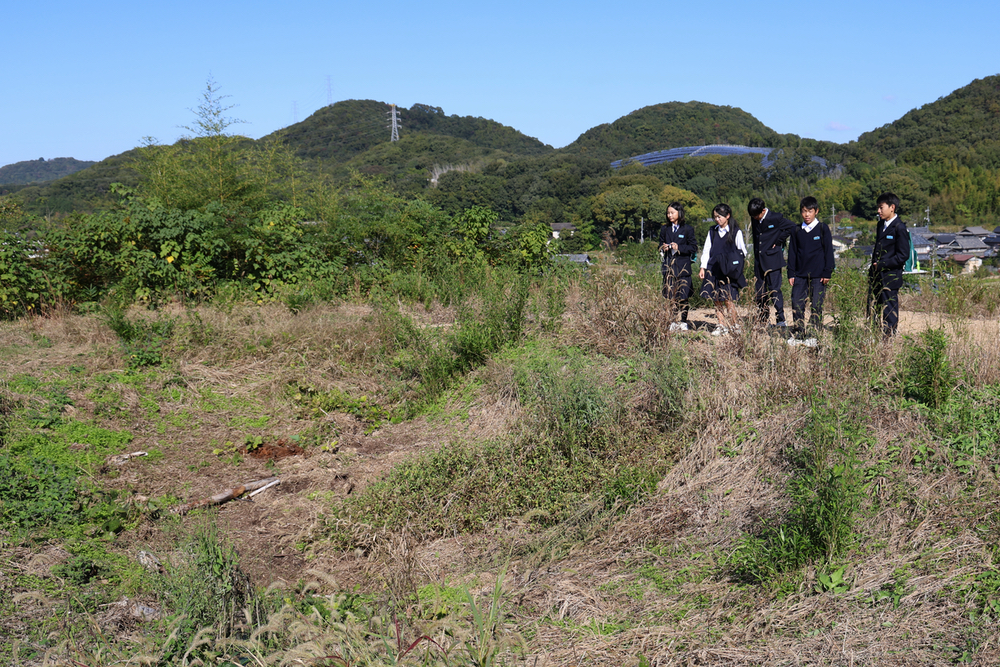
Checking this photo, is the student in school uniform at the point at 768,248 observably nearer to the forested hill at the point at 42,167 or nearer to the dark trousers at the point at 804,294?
the dark trousers at the point at 804,294

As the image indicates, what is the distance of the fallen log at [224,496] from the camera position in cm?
466

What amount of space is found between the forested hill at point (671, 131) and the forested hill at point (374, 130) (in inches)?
438

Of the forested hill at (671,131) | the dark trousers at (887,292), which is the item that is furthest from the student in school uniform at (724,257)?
the forested hill at (671,131)

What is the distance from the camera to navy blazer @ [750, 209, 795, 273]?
21.3 feet

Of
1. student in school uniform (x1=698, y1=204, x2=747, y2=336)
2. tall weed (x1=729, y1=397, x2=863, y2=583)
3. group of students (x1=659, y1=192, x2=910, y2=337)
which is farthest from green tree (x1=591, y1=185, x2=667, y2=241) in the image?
tall weed (x1=729, y1=397, x2=863, y2=583)

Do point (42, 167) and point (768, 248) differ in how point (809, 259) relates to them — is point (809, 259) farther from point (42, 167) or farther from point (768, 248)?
point (42, 167)

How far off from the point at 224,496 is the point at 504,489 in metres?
2.05

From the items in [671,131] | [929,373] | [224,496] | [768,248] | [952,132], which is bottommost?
[224,496]

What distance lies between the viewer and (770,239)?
652cm

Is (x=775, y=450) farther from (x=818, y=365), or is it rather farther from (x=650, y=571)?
(x=650, y=571)

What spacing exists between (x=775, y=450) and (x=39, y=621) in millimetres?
4311

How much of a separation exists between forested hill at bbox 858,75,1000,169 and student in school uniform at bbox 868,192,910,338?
85.0 metres

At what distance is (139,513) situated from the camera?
4.57 m

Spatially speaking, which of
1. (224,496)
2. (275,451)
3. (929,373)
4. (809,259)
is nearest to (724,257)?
(809,259)
